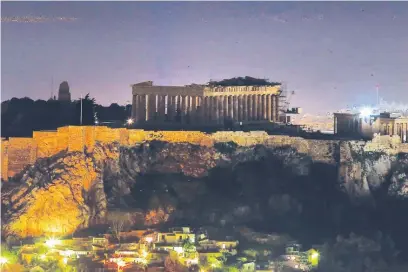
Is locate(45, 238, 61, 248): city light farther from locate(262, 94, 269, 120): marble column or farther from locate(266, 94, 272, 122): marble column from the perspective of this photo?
locate(266, 94, 272, 122): marble column

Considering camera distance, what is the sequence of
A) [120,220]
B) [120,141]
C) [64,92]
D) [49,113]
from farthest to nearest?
[64,92], [49,113], [120,141], [120,220]

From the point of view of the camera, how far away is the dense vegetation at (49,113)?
103250 millimetres

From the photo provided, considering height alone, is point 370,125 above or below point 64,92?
below

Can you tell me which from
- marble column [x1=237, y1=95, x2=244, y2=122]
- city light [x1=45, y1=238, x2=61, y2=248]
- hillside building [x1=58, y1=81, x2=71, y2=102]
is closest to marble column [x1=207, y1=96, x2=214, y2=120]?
marble column [x1=237, y1=95, x2=244, y2=122]

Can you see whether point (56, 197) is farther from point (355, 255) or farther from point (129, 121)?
point (355, 255)

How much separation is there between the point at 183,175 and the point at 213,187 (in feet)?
4.30

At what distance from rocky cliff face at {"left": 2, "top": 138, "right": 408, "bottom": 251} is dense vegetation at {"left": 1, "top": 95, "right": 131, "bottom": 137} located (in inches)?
247

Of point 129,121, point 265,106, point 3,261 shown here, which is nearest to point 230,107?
point 265,106

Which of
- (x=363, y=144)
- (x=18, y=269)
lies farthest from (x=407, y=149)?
(x=18, y=269)

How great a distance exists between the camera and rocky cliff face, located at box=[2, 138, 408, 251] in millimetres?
92688

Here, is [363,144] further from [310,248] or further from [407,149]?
[310,248]

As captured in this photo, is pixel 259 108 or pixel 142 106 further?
A: pixel 259 108

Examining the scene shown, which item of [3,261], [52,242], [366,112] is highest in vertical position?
[366,112]

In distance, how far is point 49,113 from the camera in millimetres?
106312
